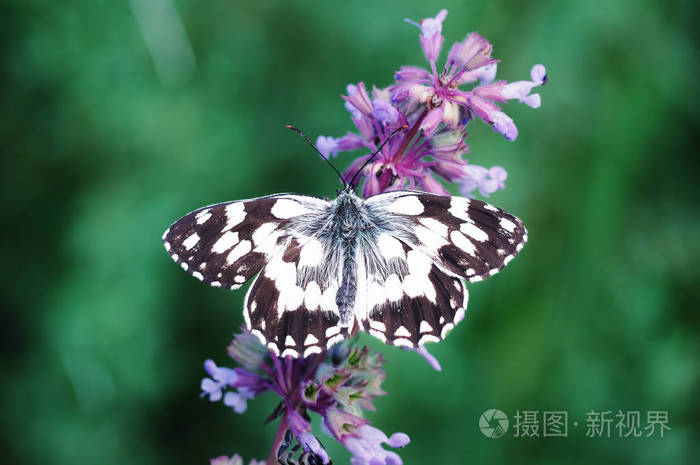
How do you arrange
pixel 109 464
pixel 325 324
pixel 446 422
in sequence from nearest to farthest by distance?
pixel 325 324
pixel 109 464
pixel 446 422

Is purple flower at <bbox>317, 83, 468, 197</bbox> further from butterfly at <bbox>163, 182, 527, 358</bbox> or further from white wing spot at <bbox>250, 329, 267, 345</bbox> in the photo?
white wing spot at <bbox>250, 329, 267, 345</bbox>

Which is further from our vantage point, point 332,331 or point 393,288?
point 393,288

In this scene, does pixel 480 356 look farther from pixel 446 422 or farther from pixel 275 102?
pixel 275 102

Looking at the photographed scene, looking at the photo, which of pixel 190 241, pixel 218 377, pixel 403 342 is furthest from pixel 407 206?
pixel 218 377

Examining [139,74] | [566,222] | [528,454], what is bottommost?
[528,454]

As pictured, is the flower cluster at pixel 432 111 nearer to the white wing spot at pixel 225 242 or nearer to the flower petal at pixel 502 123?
the flower petal at pixel 502 123

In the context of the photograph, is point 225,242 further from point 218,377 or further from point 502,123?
point 502,123

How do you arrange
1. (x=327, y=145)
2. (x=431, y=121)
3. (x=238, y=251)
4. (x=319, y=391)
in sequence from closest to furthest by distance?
(x=431, y=121) < (x=319, y=391) < (x=238, y=251) < (x=327, y=145)

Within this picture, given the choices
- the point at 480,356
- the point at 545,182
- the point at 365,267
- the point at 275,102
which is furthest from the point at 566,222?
the point at 365,267
